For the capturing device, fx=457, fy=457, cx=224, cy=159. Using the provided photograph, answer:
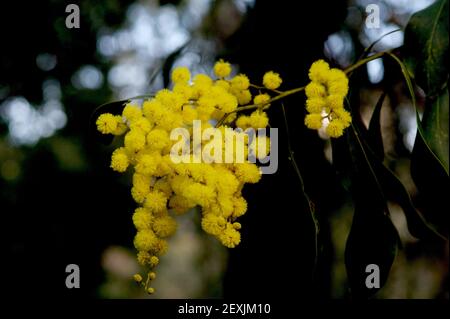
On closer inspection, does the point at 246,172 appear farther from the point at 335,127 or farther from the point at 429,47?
the point at 429,47

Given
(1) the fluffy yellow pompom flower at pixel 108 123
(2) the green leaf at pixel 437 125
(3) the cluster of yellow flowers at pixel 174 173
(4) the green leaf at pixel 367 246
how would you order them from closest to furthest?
(3) the cluster of yellow flowers at pixel 174 173 < (1) the fluffy yellow pompom flower at pixel 108 123 < (4) the green leaf at pixel 367 246 < (2) the green leaf at pixel 437 125

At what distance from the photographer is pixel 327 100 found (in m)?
0.78

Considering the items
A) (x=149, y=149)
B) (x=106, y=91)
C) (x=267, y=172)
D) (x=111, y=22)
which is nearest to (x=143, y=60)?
(x=111, y=22)

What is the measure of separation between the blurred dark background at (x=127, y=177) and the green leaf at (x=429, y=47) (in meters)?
0.27

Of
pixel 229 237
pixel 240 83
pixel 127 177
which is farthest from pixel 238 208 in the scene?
pixel 127 177

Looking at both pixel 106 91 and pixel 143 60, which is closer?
pixel 143 60

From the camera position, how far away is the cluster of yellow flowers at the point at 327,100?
30.8 inches

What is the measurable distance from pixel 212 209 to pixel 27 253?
2819mm

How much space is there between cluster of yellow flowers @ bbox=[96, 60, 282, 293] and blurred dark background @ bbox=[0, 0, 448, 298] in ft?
0.75

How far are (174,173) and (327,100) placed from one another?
11.4 inches

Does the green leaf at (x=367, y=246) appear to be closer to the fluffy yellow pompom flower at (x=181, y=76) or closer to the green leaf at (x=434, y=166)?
the green leaf at (x=434, y=166)

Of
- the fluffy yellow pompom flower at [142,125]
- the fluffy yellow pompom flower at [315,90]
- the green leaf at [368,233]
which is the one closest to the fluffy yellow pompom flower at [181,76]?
the fluffy yellow pompom flower at [142,125]

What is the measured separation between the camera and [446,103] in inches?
42.5

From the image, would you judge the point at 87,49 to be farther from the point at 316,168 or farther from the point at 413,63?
the point at 413,63
